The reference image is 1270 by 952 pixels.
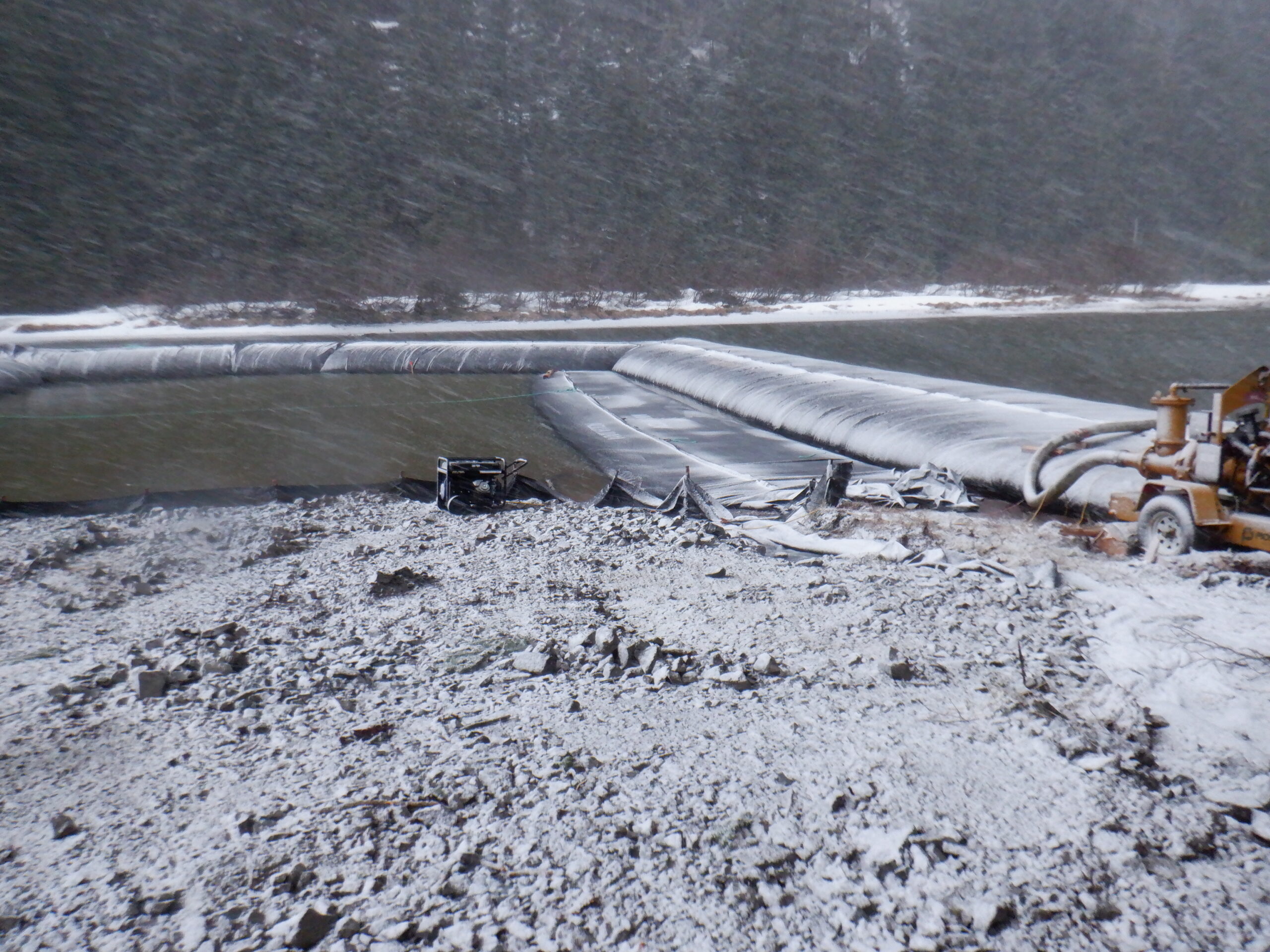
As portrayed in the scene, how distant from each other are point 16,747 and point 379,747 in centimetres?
113

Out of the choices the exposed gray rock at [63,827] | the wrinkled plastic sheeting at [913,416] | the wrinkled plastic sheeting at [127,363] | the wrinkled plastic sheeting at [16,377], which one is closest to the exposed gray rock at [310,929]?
the exposed gray rock at [63,827]

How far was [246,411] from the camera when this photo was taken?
11.3m

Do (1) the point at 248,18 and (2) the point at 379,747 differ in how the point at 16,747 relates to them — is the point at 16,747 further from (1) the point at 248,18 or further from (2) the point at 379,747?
(1) the point at 248,18

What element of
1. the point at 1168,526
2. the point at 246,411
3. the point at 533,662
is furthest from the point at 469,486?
the point at 246,411

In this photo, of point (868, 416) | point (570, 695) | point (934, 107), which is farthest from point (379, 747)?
point (934, 107)

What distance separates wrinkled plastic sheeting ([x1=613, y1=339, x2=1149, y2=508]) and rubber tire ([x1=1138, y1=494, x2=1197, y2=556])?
2.40 feet

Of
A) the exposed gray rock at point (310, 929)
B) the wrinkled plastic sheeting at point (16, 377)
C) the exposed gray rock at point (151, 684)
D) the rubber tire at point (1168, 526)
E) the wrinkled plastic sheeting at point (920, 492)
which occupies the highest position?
the rubber tire at point (1168, 526)

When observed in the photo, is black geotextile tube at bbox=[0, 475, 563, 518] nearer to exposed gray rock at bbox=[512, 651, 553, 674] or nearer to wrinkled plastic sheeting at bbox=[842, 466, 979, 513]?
wrinkled plastic sheeting at bbox=[842, 466, 979, 513]

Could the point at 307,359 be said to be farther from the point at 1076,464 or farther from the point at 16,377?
the point at 1076,464

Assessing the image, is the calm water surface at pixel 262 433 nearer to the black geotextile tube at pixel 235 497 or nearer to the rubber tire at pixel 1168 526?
the black geotextile tube at pixel 235 497

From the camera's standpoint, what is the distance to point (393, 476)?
789 cm

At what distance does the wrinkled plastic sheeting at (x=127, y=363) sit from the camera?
13648 mm

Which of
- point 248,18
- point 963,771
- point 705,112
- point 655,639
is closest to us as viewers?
point 963,771

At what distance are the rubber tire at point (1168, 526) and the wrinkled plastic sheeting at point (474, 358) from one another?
10.9 m
